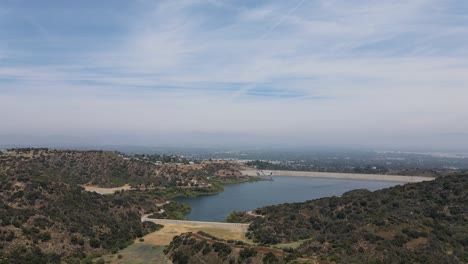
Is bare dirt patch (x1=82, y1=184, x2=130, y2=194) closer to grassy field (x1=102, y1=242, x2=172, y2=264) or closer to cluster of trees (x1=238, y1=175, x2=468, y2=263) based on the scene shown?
cluster of trees (x1=238, y1=175, x2=468, y2=263)

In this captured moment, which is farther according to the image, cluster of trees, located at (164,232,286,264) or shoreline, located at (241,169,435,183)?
shoreline, located at (241,169,435,183)

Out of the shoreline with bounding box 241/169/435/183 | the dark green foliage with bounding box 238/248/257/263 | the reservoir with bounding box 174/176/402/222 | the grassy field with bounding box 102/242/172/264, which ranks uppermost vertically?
the dark green foliage with bounding box 238/248/257/263

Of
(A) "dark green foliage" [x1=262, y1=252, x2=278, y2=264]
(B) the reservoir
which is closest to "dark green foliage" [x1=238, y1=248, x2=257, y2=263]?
(A) "dark green foliage" [x1=262, y1=252, x2=278, y2=264]

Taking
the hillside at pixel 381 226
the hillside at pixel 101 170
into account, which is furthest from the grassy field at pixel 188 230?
the hillside at pixel 101 170

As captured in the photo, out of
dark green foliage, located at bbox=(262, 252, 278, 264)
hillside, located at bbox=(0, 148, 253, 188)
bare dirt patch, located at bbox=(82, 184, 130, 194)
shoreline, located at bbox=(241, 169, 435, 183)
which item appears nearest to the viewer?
dark green foliage, located at bbox=(262, 252, 278, 264)

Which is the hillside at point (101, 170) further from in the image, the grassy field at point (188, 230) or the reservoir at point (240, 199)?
the grassy field at point (188, 230)

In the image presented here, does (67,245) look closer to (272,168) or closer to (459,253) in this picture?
(459,253)

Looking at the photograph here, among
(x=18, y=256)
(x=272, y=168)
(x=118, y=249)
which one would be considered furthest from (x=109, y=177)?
(x=272, y=168)
